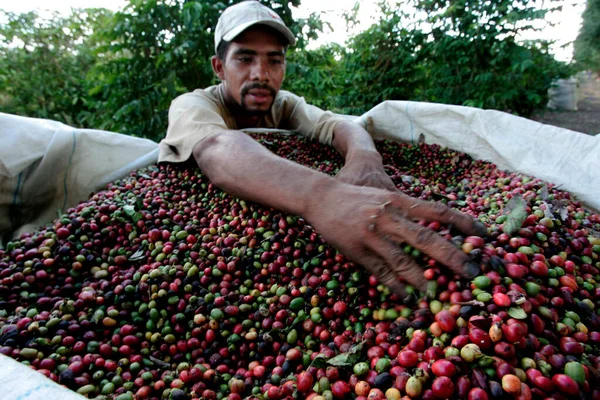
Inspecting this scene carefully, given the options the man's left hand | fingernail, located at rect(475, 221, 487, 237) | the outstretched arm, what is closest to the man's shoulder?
the outstretched arm

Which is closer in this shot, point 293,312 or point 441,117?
point 293,312

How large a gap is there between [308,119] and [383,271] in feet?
7.34

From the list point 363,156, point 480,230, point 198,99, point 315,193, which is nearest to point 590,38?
point 363,156

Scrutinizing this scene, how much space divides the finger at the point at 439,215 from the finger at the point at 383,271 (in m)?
0.21

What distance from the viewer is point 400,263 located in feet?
4.63

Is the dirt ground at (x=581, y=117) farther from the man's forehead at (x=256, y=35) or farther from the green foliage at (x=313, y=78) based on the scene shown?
the man's forehead at (x=256, y=35)

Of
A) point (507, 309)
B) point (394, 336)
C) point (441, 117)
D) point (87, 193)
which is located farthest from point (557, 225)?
point (87, 193)

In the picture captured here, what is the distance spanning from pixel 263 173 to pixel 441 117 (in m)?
2.11

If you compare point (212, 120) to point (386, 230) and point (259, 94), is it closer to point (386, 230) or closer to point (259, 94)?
point (259, 94)

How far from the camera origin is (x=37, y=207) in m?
2.88

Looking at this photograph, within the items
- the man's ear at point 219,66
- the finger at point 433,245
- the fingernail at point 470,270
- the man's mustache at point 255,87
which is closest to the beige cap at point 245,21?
the man's ear at point 219,66

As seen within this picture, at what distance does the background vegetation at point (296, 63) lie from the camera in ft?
17.1

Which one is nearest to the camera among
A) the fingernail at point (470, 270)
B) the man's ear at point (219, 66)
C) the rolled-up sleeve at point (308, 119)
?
the fingernail at point (470, 270)

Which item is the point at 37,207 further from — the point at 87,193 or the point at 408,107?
the point at 408,107
